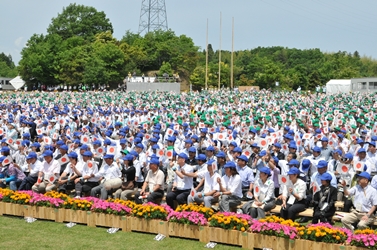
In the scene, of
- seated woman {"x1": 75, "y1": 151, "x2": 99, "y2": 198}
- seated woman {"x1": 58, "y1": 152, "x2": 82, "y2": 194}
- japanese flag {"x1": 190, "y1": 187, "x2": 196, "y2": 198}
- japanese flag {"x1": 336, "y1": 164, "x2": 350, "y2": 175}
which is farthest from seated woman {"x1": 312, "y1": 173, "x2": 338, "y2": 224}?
seated woman {"x1": 58, "y1": 152, "x2": 82, "y2": 194}

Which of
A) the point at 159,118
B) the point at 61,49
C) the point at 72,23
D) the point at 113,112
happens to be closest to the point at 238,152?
the point at 159,118

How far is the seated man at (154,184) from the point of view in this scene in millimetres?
11320

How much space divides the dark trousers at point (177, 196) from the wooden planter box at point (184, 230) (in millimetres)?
1414

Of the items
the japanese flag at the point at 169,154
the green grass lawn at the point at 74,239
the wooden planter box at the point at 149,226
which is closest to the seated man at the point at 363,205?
the green grass lawn at the point at 74,239

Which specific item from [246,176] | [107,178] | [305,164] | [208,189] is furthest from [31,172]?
Result: [305,164]

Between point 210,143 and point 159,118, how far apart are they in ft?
25.9

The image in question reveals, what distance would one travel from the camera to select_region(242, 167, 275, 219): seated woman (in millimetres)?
10281

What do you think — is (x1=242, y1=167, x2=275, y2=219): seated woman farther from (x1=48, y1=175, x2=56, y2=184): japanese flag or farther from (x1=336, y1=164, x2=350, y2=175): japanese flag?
(x1=48, y1=175, x2=56, y2=184): japanese flag

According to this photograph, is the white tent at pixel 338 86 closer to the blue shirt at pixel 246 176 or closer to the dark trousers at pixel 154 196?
the blue shirt at pixel 246 176

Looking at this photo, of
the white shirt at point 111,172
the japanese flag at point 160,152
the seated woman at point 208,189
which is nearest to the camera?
the seated woman at point 208,189

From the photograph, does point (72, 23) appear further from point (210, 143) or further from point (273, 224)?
point (273, 224)

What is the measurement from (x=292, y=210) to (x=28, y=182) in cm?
701

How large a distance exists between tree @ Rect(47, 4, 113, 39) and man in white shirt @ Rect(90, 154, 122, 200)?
264ft

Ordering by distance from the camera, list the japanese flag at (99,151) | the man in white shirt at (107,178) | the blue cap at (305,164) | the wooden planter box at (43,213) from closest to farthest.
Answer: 1. the wooden planter box at (43,213)
2. the blue cap at (305,164)
3. the man in white shirt at (107,178)
4. the japanese flag at (99,151)
